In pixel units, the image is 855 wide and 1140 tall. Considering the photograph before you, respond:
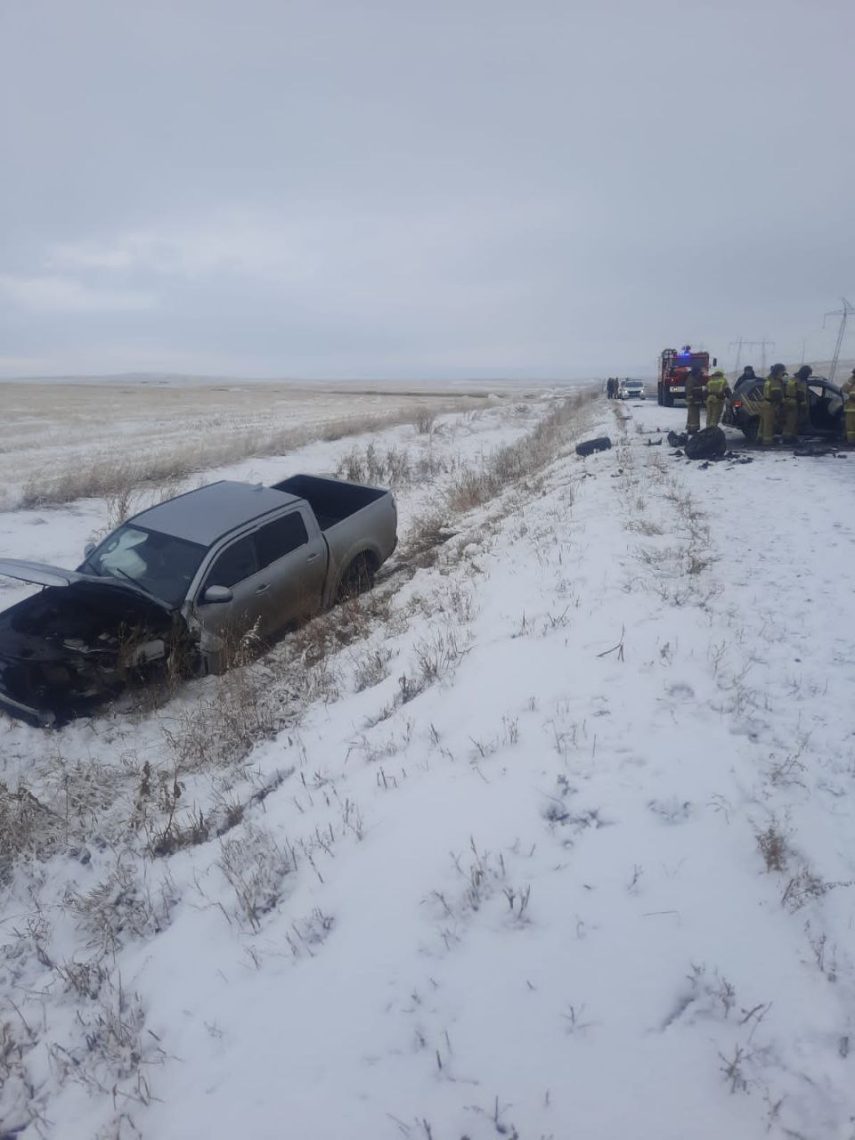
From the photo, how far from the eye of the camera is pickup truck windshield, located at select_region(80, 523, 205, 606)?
586 cm

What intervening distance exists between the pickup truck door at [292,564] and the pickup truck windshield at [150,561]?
75 cm

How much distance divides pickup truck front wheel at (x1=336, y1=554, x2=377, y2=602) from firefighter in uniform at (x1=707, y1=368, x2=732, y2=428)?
1096 cm

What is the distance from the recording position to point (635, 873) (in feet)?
9.29

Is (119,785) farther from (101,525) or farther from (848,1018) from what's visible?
(101,525)

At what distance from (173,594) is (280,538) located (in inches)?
53.7

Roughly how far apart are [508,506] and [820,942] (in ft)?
30.4

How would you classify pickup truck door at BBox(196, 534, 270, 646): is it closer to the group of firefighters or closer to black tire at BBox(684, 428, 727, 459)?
black tire at BBox(684, 428, 727, 459)

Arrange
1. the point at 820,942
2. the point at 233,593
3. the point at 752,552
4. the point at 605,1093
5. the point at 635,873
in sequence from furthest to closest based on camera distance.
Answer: the point at 752,552 < the point at 233,593 < the point at 635,873 < the point at 820,942 < the point at 605,1093

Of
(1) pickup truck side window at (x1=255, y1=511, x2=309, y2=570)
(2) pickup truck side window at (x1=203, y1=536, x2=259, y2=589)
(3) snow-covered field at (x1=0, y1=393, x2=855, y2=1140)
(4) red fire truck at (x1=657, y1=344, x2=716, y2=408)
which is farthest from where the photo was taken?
(4) red fire truck at (x1=657, y1=344, x2=716, y2=408)

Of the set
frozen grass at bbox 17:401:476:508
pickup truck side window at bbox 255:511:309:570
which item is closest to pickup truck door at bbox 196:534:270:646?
pickup truck side window at bbox 255:511:309:570

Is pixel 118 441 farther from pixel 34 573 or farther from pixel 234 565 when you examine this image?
pixel 34 573

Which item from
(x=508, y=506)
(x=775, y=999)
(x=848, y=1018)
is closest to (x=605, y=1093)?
(x=775, y=999)

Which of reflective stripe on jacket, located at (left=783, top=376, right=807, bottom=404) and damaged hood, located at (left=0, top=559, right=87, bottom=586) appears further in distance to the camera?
reflective stripe on jacket, located at (left=783, top=376, right=807, bottom=404)

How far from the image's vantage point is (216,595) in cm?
560
